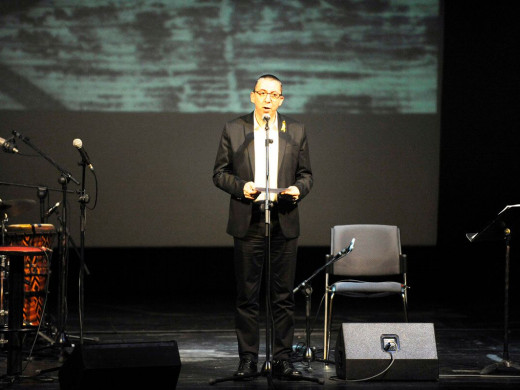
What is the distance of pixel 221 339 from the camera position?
534cm

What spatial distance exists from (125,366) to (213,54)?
13.3 ft

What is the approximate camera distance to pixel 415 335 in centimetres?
398

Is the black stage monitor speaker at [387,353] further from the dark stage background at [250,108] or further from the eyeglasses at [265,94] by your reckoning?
the dark stage background at [250,108]

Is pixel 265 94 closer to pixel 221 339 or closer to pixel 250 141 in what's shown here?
pixel 250 141

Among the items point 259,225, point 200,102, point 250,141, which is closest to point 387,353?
point 259,225

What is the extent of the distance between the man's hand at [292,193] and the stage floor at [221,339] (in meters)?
0.96

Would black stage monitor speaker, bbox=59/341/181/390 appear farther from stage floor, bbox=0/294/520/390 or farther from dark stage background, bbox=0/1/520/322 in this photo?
dark stage background, bbox=0/1/520/322

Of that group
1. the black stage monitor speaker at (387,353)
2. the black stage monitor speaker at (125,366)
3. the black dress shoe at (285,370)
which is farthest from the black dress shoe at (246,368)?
the black stage monitor speaker at (125,366)

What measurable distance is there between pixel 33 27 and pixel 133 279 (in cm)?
249

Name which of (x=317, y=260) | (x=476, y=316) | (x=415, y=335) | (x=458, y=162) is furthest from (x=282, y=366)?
(x=458, y=162)

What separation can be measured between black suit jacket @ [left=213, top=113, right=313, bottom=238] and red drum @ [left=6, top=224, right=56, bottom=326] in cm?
155

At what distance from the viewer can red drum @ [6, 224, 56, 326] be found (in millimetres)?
4957

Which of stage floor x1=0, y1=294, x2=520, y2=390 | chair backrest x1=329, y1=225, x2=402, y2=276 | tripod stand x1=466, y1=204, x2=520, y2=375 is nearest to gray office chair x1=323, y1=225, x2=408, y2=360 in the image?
chair backrest x1=329, y1=225, x2=402, y2=276

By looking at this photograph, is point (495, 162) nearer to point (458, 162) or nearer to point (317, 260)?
point (458, 162)
